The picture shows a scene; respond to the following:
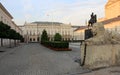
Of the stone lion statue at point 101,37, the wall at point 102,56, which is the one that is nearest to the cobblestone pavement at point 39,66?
the wall at point 102,56

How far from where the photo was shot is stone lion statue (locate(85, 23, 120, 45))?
40.5 feet

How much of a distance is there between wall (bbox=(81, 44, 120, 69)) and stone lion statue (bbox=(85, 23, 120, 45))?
27 cm

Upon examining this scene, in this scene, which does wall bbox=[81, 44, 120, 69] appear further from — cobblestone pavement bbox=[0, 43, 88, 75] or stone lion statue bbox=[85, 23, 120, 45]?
cobblestone pavement bbox=[0, 43, 88, 75]

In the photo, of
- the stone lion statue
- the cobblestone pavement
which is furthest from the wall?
the cobblestone pavement

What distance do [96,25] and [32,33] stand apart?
126355mm

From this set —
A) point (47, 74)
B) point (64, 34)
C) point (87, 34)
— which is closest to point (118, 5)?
point (64, 34)

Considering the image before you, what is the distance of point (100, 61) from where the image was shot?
11922 mm

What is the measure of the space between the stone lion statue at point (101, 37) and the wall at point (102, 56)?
10.5 inches

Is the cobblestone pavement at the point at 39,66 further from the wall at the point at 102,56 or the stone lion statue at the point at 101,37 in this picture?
the stone lion statue at the point at 101,37

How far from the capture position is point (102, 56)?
12.0 meters

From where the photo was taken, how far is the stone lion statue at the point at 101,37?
12.3 metres

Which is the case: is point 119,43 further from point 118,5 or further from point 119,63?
point 118,5

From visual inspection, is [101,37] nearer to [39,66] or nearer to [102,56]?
[102,56]

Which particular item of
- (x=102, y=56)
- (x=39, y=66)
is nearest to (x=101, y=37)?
(x=102, y=56)
